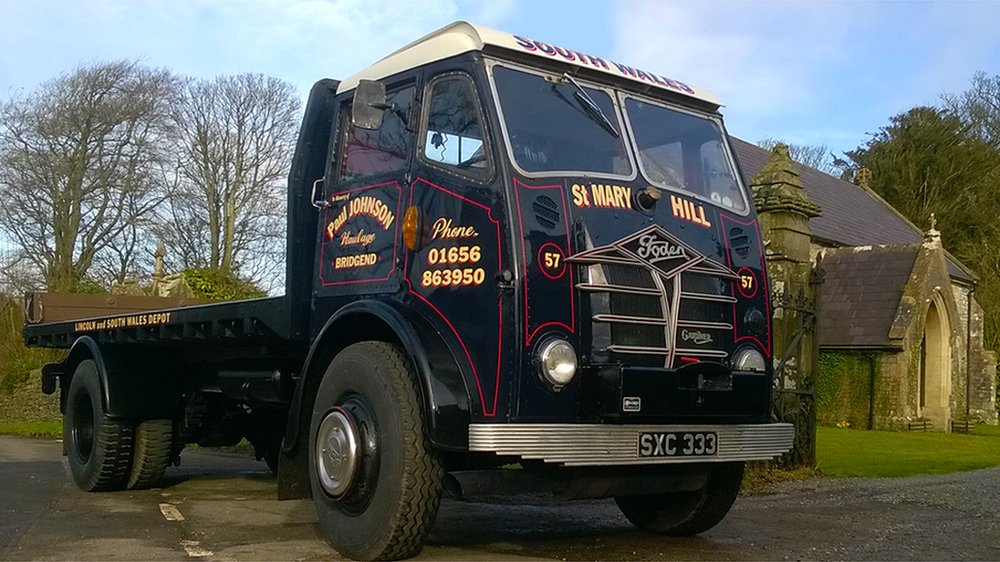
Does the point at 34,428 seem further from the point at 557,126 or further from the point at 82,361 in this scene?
the point at 557,126

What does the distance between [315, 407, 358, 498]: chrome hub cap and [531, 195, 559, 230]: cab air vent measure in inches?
60.2

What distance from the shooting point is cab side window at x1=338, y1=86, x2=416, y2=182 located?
620 cm

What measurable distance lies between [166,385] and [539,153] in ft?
16.5

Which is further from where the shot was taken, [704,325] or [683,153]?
[683,153]

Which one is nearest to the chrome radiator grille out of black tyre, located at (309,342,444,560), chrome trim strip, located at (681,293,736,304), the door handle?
chrome trim strip, located at (681,293,736,304)

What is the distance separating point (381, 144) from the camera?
A: 253 inches

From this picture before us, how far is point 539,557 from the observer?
Answer: 5.95 meters

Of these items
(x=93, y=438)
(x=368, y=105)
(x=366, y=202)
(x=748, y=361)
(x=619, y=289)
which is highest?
(x=368, y=105)

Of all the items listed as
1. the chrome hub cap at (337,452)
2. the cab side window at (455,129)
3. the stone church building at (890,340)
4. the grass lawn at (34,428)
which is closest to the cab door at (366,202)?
the cab side window at (455,129)

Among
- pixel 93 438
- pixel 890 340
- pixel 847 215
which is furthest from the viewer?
pixel 847 215

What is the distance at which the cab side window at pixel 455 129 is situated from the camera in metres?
5.70

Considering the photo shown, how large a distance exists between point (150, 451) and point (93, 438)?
1.87ft

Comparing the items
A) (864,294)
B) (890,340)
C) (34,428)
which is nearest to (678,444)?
(34,428)

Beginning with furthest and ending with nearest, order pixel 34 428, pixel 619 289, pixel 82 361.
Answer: pixel 34 428 < pixel 82 361 < pixel 619 289
